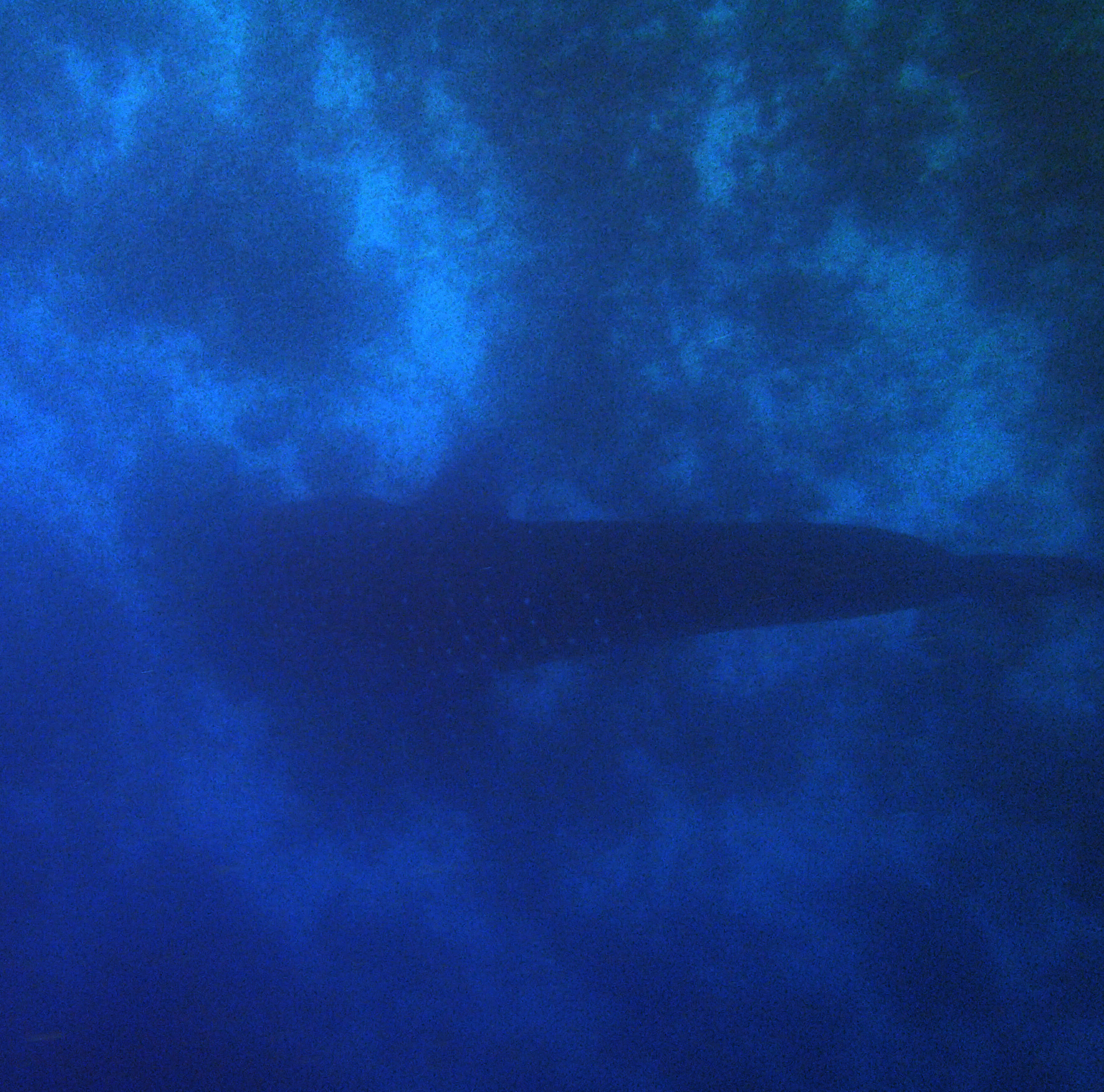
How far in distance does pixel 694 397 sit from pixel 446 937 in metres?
6.21

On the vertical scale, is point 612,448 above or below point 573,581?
above

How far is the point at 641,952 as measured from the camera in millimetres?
7211

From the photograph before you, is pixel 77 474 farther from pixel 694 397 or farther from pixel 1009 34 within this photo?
pixel 1009 34

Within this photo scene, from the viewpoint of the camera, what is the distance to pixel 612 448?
5.66 m

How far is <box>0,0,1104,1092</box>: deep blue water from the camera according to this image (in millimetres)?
4930

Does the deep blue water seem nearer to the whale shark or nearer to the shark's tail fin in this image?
the shark's tail fin

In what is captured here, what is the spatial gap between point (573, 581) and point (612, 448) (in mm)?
1227

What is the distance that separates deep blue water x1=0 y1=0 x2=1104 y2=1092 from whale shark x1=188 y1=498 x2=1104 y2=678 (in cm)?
46

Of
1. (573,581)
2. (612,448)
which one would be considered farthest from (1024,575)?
(573,581)

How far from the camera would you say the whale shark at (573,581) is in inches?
193

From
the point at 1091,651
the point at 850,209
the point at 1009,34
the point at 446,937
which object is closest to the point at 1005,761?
the point at 1091,651

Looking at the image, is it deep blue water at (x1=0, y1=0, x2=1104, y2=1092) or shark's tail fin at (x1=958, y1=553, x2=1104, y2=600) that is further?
shark's tail fin at (x1=958, y1=553, x2=1104, y2=600)

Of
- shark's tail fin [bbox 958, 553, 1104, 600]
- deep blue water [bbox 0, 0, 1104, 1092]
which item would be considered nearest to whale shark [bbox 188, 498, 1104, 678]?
shark's tail fin [bbox 958, 553, 1104, 600]

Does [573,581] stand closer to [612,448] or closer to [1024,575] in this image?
[612,448]
